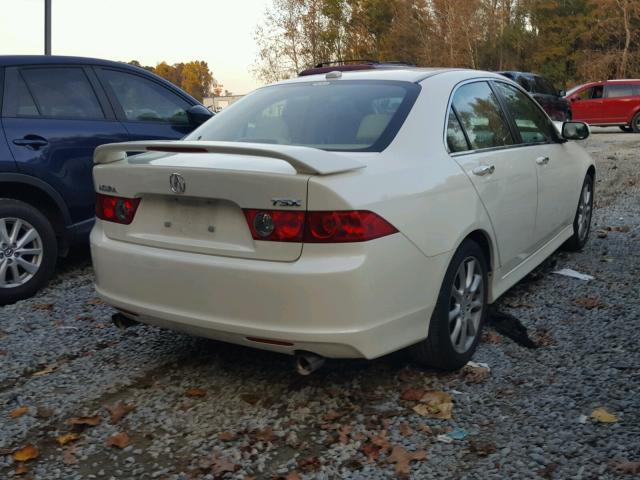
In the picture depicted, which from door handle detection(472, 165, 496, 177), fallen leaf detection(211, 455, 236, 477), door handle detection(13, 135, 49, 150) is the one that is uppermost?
door handle detection(13, 135, 49, 150)

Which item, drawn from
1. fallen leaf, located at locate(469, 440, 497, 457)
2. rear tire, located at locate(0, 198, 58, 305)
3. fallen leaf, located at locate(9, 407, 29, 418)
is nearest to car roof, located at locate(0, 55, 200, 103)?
rear tire, located at locate(0, 198, 58, 305)

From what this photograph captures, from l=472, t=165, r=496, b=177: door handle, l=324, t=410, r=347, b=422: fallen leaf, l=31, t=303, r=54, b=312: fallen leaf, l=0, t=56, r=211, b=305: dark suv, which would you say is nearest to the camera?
l=324, t=410, r=347, b=422: fallen leaf

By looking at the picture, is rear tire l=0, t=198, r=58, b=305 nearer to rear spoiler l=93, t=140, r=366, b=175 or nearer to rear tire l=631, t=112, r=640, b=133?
rear spoiler l=93, t=140, r=366, b=175

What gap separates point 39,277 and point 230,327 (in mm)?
2888

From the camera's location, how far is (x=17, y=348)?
174 inches

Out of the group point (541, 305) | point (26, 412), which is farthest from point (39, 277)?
point (541, 305)

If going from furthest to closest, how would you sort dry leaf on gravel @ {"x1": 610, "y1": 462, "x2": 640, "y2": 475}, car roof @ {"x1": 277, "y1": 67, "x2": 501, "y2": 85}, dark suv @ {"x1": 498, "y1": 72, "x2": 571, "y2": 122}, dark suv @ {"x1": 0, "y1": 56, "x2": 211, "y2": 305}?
dark suv @ {"x1": 498, "y1": 72, "x2": 571, "y2": 122} < dark suv @ {"x1": 0, "y1": 56, "x2": 211, "y2": 305} < car roof @ {"x1": 277, "y1": 67, "x2": 501, "y2": 85} < dry leaf on gravel @ {"x1": 610, "y1": 462, "x2": 640, "y2": 475}

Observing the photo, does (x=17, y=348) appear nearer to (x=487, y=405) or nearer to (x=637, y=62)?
(x=487, y=405)

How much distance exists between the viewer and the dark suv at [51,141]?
538 centimetres

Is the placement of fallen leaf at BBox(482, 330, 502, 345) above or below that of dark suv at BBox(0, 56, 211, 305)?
below

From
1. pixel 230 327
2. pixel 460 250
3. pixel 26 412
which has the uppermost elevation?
pixel 460 250

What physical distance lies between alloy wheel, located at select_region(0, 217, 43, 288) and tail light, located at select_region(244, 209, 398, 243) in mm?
3030

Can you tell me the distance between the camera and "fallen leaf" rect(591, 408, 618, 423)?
10.8 ft

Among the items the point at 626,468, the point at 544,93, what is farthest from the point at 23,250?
the point at 544,93
